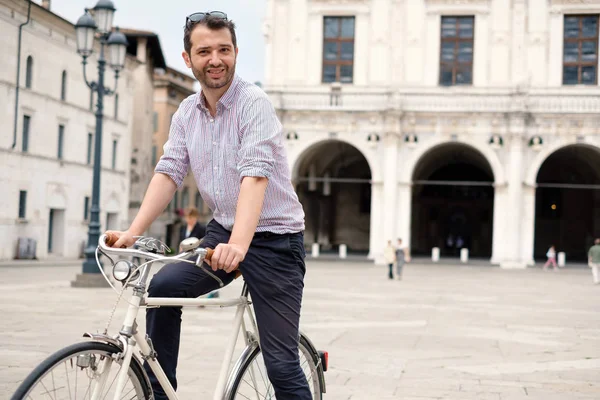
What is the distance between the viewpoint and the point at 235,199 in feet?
12.8

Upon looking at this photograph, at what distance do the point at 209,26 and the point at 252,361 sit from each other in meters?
1.56

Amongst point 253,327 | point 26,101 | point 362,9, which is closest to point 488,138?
point 362,9

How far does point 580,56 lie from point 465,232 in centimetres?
1551

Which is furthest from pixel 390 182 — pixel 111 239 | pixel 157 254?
pixel 157 254

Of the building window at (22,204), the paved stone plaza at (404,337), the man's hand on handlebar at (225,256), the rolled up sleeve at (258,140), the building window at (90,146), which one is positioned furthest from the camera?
the building window at (90,146)

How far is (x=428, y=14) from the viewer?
3847 centimetres

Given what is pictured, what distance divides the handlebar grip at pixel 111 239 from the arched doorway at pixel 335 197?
36518mm

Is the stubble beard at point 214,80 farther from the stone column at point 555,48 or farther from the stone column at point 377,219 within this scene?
the stone column at point 555,48

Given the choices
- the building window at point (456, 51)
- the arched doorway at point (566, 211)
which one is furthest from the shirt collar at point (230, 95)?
the arched doorway at point (566, 211)

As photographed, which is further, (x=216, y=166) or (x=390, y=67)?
(x=390, y=67)

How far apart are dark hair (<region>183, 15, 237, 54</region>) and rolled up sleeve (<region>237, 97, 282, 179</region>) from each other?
0.31 m

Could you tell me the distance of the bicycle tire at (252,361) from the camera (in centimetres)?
387

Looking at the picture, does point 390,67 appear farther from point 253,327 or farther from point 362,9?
point 253,327

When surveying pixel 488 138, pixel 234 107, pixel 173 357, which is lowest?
pixel 173 357
